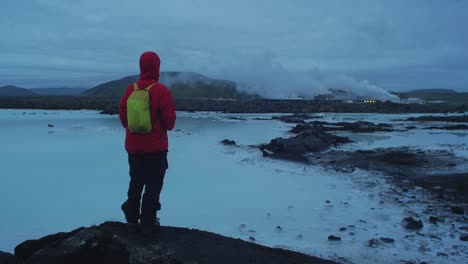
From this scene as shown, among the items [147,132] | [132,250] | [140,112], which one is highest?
[140,112]

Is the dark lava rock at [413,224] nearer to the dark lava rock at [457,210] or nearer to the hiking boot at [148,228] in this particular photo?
the dark lava rock at [457,210]

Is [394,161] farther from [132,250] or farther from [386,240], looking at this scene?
[132,250]

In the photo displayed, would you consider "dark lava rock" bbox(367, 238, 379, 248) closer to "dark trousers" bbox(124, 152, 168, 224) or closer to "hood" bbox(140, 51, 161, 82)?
"dark trousers" bbox(124, 152, 168, 224)

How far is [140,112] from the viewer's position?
3666 mm

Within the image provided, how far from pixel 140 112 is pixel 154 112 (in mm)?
129

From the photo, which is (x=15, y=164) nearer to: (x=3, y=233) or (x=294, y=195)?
(x=3, y=233)

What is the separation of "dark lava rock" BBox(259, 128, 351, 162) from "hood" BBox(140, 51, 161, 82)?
8692 millimetres

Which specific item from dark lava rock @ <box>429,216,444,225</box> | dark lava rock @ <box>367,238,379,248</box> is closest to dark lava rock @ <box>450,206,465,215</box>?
dark lava rock @ <box>429,216,444,225</box>

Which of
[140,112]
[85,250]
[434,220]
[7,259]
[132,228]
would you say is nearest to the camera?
[85,250]

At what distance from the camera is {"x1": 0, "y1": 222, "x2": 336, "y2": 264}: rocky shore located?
3445 millimetres

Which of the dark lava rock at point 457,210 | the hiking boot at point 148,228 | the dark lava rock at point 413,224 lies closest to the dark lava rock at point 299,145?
the dark lava rock at point 457,210

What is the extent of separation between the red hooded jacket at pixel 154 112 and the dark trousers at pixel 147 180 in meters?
0.08

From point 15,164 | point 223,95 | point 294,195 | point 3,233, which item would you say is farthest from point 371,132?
point 223,95

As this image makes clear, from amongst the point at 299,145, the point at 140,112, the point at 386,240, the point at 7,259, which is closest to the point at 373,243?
the point at 386,240
